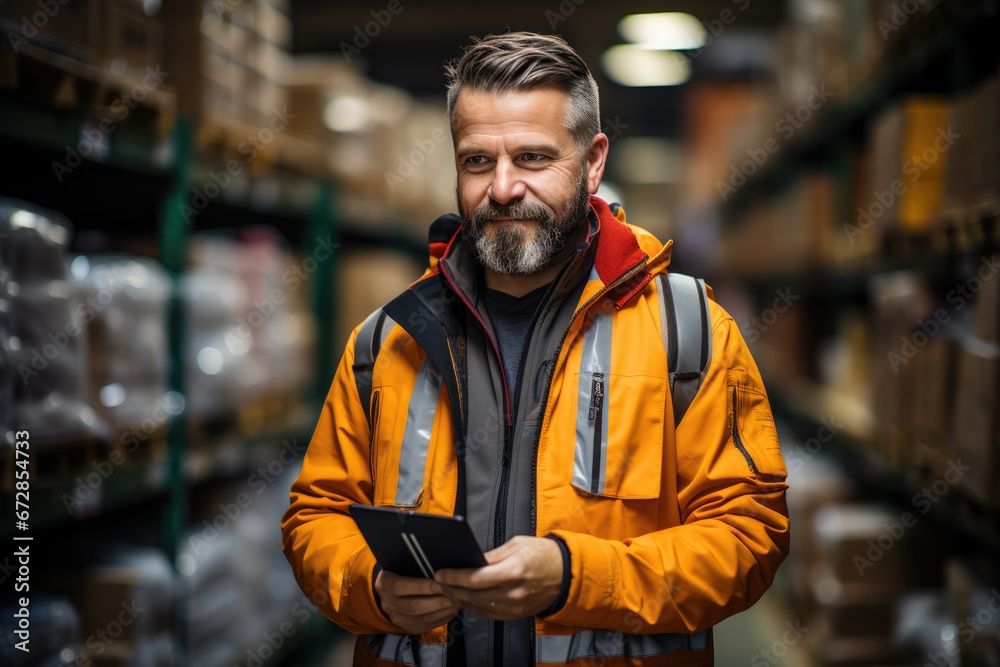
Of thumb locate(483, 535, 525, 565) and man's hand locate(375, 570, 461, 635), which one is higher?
thumb locate(483, 535, 525, 565)

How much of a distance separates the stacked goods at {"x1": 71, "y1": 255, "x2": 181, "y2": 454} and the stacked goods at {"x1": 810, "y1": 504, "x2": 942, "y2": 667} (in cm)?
291

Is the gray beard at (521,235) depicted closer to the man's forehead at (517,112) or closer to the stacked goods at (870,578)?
the man's forehead at (517,112)

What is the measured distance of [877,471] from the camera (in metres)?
3.52

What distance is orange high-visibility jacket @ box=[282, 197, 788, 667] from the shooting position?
5.06 feet

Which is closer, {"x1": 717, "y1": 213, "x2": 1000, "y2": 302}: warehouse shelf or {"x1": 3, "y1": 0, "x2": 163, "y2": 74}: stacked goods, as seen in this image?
{"x1": 3, "y1": 0, "x2": 163, "y2": 74}: stacked goods

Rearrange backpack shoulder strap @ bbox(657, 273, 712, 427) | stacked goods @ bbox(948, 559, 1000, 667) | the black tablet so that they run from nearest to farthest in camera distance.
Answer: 1. the black tablet
2. backpack shoulder strap @ bbox(657, 273, 712, 427)
3. stacked goods @ bbox(948, 559, 1000, 667)

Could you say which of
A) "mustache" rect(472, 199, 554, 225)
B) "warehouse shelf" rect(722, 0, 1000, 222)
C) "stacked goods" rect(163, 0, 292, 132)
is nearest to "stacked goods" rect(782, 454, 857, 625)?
"warehouse shelf" rect(722, 0, 1000, 222)

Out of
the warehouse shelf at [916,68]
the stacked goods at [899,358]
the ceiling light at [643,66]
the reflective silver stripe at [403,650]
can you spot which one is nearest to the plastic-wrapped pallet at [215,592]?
the reflective silver stripe at [403,650]

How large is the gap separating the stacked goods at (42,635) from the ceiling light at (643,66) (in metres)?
8.10

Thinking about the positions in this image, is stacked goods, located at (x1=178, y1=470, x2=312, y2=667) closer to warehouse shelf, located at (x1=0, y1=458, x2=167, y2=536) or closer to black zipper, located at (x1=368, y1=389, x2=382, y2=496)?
warehouse shelf, located at (x1=0, y1=458, x2=167, y2=536)

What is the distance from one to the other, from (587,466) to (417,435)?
375 mm

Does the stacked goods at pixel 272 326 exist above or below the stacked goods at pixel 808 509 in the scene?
above

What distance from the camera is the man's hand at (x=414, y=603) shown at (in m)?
1.47

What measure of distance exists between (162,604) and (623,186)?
41.6ft
